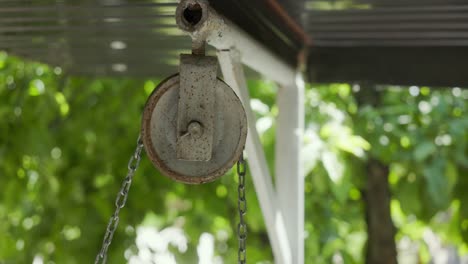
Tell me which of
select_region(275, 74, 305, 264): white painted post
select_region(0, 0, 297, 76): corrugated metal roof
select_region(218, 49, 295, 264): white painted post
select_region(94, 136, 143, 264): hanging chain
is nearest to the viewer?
select_region(94, 136, 143, 264): hanging chain

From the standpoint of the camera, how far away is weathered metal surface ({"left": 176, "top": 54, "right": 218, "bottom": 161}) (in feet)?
5.44

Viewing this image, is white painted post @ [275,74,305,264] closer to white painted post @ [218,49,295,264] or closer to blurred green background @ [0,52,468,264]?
white painted post @ [218,49,295,264]

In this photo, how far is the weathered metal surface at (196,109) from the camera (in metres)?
1.66

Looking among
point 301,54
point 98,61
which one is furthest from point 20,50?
point 301,54

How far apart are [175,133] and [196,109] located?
7 cm

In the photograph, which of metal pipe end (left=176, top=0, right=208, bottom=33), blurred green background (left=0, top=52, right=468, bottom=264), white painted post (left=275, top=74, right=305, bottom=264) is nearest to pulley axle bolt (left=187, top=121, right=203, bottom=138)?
metal pipe end (left=176, top=0, right=208, bottom=33)

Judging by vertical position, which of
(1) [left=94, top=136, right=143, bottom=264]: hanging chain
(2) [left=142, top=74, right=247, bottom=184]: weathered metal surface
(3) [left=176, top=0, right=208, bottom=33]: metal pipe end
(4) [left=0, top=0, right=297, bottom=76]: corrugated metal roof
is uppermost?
(4) [left=0, top=0, right=297, bottom=76]: corrugated metal roof

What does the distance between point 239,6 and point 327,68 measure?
130 cm

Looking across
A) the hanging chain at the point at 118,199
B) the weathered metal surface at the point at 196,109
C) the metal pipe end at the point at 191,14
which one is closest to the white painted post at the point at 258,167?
the hanging chain at the point at 118,199

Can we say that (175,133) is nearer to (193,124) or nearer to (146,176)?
(193,124)

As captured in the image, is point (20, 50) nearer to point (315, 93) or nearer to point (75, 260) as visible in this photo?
point (75, 260)

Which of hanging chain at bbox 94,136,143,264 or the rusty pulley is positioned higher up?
the rusty pulley

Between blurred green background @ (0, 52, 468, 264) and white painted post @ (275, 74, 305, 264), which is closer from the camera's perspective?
white painted post @ (275, 74, 305, 264)

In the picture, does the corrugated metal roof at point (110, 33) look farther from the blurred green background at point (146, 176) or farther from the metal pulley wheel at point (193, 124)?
the blurred green background at point (146, 176)
